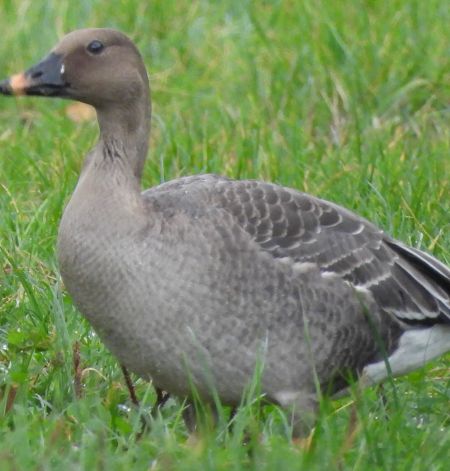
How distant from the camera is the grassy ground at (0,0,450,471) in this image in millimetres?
4684

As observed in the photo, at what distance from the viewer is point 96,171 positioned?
5.33 metres

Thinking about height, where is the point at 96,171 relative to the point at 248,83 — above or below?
above

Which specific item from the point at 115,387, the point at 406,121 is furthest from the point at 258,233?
the point at 406,121

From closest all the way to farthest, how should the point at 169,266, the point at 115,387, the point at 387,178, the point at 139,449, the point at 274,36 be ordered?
the point at 139,449, the point at 169,266, the point at 115,387, the point at 387,178, the point at 274,36

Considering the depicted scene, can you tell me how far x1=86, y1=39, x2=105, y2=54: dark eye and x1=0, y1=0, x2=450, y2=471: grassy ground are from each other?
3.21 feet

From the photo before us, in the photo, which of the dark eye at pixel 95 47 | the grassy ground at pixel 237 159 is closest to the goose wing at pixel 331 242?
the grassy ground at pixel 237 159

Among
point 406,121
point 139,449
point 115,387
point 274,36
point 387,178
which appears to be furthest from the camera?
point 274,36

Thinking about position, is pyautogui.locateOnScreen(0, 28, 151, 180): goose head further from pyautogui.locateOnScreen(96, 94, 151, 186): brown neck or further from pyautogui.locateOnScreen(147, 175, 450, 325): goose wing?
pyautogui.locateOnScreen(147, 175, 450, 325): goose wing

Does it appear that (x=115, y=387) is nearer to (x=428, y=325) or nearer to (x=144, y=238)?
(x=144, y=238)

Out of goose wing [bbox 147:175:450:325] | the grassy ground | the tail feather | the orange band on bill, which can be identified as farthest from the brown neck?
the tail feather

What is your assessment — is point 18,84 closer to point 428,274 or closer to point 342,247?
point 342,247

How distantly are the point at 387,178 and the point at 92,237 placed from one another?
2.31m

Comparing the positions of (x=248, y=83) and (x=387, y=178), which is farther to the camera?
(x=248, y=83)

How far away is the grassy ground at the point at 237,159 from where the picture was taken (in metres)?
4.68
